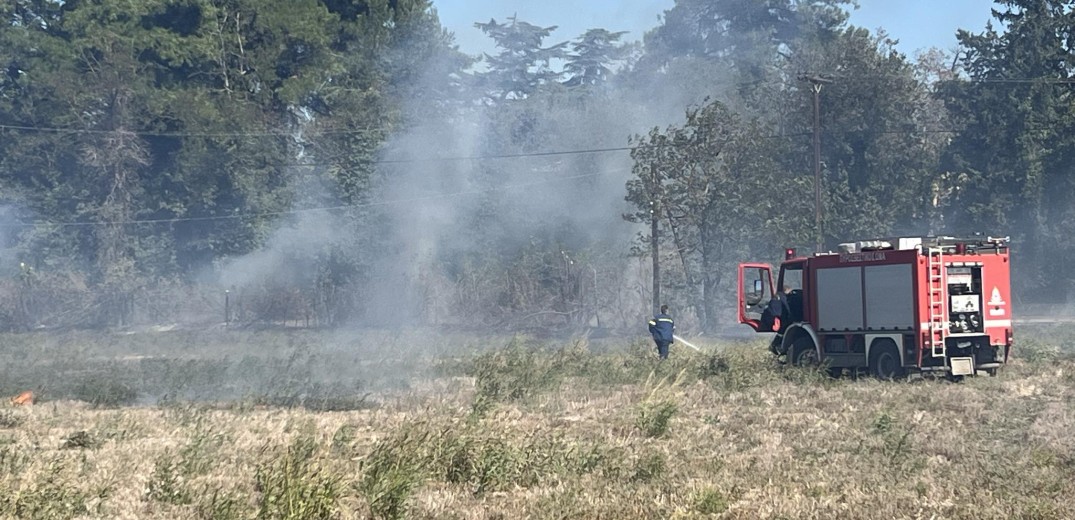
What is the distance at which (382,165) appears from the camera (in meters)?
47.5

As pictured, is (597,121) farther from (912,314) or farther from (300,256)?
(912,314)

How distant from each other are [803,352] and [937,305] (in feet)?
9.29

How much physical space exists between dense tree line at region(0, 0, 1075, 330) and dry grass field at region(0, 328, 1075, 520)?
944 inches

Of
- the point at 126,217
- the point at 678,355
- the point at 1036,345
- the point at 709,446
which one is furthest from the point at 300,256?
the point at 709,446

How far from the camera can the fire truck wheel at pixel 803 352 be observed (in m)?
20.4

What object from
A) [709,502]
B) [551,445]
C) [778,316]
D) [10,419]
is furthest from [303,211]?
[709,502]

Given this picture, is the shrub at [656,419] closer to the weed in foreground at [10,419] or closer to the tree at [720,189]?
the weed in foreground at [10,419]

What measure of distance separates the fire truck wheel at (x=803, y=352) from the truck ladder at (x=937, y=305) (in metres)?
2.32

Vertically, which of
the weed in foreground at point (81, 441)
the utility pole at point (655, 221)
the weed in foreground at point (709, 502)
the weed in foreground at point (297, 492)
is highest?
the utility pole at point (655, 221)

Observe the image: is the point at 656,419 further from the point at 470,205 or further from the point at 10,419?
the point at 470,205

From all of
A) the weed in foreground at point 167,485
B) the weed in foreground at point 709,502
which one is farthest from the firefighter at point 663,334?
the weed in foreground at point 709,502

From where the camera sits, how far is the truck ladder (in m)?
18.4

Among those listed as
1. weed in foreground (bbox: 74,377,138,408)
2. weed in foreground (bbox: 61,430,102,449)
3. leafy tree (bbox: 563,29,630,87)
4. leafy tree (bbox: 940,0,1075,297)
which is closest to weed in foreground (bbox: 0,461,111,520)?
weed in foreground (bbox: 61,430,102,449)

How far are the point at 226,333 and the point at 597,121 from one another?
58.4 feet
